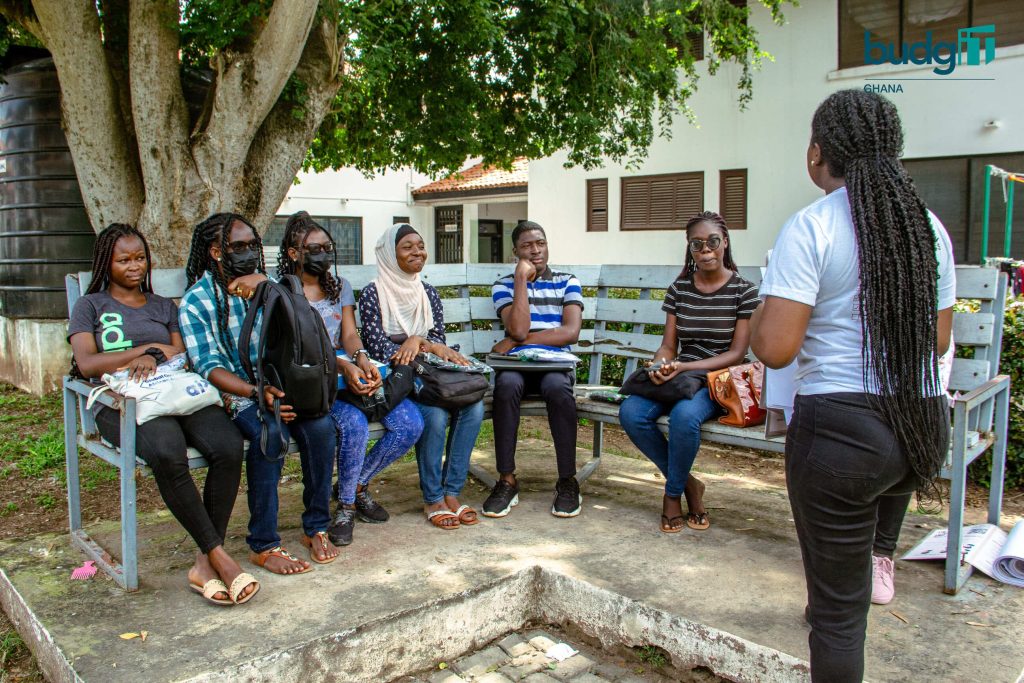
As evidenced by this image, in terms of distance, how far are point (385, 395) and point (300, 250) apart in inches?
32.5

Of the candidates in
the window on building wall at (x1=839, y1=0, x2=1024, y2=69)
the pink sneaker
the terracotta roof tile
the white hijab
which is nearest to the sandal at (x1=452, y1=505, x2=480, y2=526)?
the white hijab

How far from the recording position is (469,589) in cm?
328

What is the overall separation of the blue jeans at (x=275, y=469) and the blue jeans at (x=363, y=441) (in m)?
0.17

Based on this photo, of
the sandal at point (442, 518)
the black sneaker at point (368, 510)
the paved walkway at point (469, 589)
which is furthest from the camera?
the black sneaker at point (368, 510)


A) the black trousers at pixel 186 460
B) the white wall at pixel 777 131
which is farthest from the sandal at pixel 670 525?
the white wall at pixel 777 131

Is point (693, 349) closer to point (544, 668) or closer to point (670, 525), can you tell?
point (670, 525)

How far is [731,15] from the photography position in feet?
30.5

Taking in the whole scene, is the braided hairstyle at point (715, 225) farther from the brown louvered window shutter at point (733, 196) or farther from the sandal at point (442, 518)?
the brown louvered window shutter at point (733, 196)

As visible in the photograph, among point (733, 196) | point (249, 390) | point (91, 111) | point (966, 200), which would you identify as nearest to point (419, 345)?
point (249, 390)

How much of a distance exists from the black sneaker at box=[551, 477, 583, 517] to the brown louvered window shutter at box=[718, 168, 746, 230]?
10.4m

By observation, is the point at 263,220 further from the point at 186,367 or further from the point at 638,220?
the point at 638,220

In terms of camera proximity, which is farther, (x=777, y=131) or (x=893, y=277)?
(x=777, y=131)

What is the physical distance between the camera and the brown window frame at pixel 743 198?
45.2 feet

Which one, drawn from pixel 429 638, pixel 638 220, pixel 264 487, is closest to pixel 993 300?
pixel 429 638
